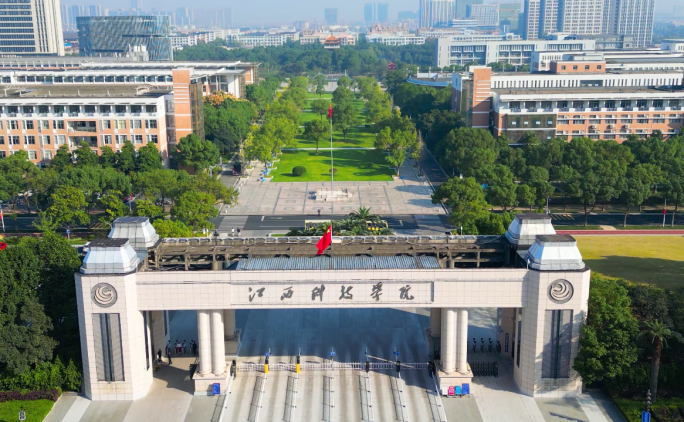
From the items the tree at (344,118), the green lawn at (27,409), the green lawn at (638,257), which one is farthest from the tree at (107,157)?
the green lawn at (638,257)

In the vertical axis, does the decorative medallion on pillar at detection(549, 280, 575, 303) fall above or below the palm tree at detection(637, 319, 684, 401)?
above

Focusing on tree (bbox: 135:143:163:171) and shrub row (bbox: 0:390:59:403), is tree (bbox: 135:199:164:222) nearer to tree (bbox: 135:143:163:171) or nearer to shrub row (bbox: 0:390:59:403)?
tree (bbox: 135:143:163:171)

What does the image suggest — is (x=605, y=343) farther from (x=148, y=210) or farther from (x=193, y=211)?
(x=148, y=210)

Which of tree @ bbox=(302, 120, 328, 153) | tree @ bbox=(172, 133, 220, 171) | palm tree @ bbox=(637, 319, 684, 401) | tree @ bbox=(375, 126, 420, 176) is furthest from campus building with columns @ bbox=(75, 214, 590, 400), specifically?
tree @ bbox=(302, 120, 328, 153)

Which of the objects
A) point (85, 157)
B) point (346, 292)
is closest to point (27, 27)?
point (85, 157)

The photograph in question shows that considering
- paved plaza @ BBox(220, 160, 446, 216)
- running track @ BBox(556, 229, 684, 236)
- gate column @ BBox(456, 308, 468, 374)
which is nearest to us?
gate column @ BBox(456, 308, 468, 374)

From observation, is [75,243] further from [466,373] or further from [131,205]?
[466,373]
